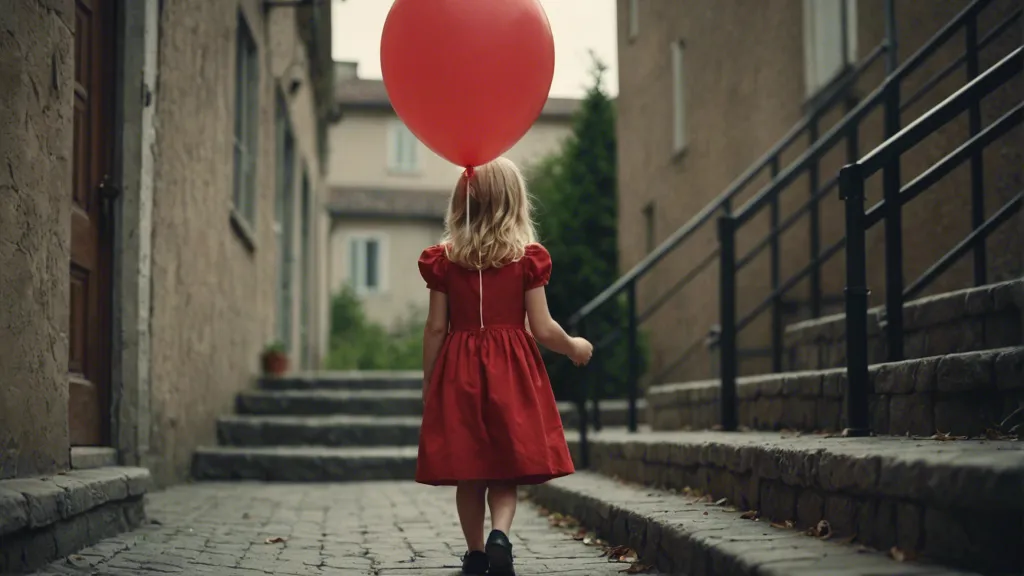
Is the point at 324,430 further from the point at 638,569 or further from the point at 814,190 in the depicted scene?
the point at 638,569

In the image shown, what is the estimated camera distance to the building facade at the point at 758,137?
6.46m

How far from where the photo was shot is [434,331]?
13.0ft

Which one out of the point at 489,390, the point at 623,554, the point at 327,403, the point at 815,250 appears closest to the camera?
the point at 489,390

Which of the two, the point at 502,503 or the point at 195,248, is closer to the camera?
the point at 502,503

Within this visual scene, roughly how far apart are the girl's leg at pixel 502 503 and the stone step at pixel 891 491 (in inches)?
20.7

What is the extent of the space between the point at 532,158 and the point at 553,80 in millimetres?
26099

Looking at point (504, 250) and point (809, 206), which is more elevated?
point (809, 206)

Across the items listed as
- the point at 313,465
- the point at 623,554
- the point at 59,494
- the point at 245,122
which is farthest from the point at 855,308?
the point at 245,122

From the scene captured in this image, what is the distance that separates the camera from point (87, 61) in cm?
558

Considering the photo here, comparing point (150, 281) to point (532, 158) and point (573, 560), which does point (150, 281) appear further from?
point (532, 158)

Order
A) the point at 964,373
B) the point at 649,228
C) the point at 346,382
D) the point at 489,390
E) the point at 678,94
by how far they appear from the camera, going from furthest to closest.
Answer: the point at 649,228
the point at 678,94
the point at 346,382
the point at 489,390
the point at 964,373

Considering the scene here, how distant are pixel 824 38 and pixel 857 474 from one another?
6474 millimetres

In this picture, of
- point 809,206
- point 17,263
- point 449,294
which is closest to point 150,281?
point 17,263

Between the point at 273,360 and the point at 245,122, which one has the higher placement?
the point at 245,122
